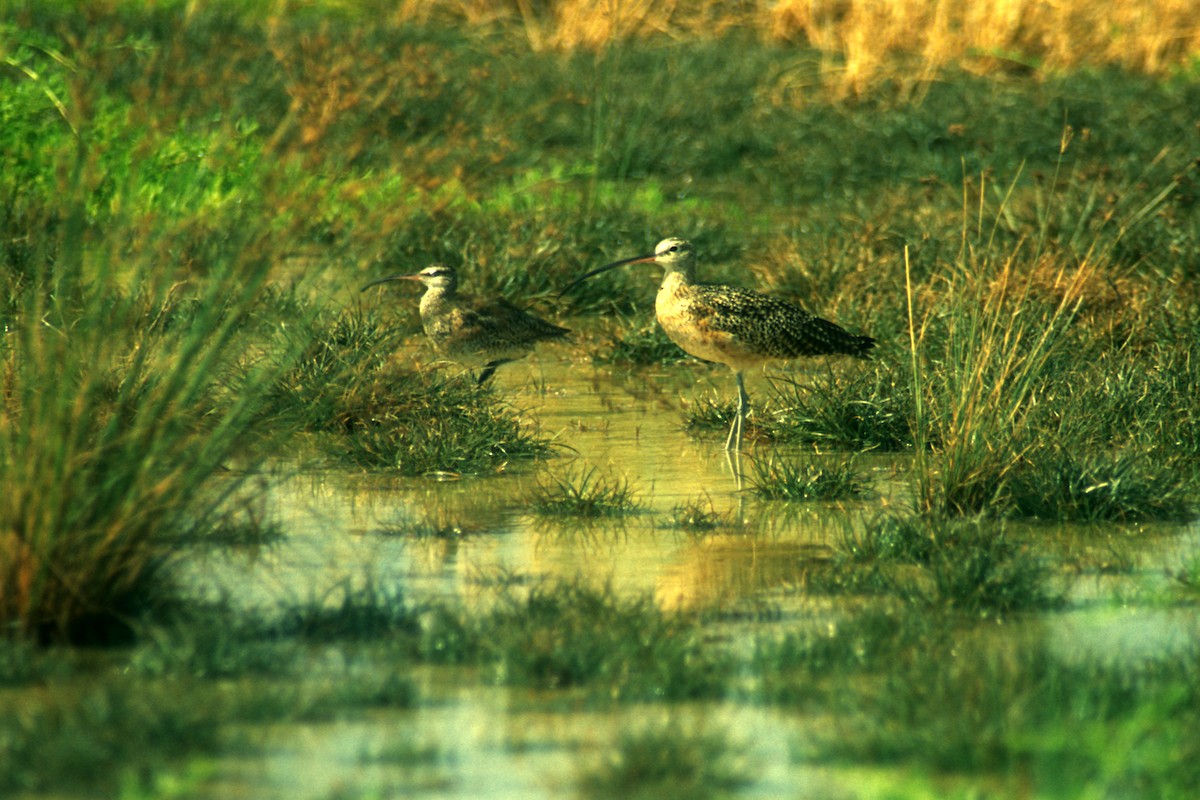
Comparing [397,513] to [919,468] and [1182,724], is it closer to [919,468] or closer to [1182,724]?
[919,468]

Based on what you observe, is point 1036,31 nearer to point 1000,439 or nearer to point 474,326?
point 474,326

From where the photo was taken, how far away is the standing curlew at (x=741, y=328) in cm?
905

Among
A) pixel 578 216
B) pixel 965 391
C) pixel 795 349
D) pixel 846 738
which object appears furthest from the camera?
pixel 578 216

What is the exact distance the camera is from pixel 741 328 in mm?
9047

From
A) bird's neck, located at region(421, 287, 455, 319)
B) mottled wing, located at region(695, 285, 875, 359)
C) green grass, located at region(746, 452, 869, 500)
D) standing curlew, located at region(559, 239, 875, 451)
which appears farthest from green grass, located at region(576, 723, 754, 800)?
bird's neck, located at region(421, 287, 455, 319)

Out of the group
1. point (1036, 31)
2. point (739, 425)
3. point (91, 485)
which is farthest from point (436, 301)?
point (1036, 31)

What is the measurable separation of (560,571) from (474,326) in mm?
3630

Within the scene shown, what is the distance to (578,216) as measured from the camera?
12.6m

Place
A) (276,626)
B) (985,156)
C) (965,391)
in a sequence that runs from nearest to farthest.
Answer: (276,626) < (965,391) < (985,156)

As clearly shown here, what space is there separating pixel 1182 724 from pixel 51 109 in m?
10.6

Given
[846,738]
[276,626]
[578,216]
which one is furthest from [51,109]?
[846,738]

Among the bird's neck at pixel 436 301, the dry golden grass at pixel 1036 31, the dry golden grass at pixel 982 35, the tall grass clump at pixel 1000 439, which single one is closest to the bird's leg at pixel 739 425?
the tall grass clump at pixel 1000 439

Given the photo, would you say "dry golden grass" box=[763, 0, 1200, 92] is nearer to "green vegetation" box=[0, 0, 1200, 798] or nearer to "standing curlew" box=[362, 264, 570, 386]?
"green vegetation" box=[0, 0, 1200, 798]

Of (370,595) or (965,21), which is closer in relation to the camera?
(370,595)
